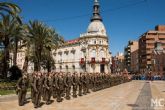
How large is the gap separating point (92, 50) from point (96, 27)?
24.1 ft

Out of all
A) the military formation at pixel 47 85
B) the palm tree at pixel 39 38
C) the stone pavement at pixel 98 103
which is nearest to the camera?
the stone pavement at pixel 98 103

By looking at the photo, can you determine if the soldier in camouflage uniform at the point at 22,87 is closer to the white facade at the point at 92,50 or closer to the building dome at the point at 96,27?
the white facade at the point at 92,50

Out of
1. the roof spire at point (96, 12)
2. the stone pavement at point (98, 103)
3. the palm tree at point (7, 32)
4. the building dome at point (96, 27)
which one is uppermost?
the roof spire at point (96, 12)

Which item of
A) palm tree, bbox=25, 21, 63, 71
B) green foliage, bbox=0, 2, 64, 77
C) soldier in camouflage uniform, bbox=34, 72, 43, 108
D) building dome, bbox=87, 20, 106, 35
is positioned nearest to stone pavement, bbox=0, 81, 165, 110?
soldier in camouflage uniform, bbox=34, 72, 43, 108

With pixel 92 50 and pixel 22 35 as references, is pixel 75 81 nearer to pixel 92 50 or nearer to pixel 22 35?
pixel 22 35

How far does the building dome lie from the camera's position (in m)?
111

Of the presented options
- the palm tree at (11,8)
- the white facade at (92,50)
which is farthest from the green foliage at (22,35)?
the white facade at (92,50)

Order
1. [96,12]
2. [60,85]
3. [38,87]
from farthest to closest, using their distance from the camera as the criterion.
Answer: [96,12] < [60,85] < [38,87]

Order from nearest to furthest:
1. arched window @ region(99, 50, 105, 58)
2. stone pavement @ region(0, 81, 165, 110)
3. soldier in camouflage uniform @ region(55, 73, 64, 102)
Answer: stone pavement @ region(0, 81, 165, 110) → soldier in camouflage uniform @ region(55, 73, 64, 102) → arched window @ region(99, 50, 105, 58)

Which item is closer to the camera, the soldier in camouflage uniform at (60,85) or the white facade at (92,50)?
the soldier in camouflage uniform at (60,85)

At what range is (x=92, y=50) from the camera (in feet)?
358

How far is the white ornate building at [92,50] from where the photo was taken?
108438 mm

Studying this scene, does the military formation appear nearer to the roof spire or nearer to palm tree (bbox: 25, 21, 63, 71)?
palm tree (bbox: 25, 21, 63, 71)

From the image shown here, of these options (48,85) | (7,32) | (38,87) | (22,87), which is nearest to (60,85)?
(48,85)
